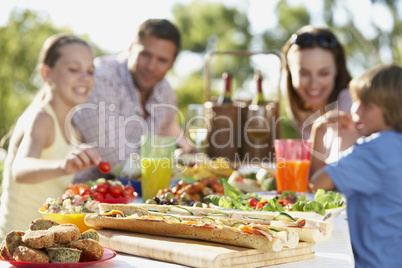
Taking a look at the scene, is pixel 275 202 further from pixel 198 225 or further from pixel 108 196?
pixel 108 196

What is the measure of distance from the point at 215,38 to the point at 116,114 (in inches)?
905

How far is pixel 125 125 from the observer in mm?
3977

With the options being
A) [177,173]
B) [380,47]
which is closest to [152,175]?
[177,173]

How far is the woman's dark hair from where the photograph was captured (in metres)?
3.67

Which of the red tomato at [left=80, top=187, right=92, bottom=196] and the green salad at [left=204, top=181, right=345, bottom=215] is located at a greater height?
the red tomato at [left=80, top=187, right=92, bottom=196]

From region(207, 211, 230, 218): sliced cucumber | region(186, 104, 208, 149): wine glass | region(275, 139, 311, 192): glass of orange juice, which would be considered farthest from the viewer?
region(186, 104, 208, 149): wine glass

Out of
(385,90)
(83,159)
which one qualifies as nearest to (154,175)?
(83,159)

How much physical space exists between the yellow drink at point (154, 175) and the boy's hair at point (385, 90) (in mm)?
1238

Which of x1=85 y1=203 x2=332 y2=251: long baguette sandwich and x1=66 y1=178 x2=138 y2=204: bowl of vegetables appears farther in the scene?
x1=66 y1=178 x2=138 y2=204: bowl of vegetables

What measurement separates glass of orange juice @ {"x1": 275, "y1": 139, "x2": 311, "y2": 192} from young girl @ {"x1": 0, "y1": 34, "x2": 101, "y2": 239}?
3.17 ft

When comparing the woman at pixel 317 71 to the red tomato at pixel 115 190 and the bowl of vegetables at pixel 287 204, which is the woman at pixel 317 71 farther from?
the red tomato at pixel 115 190

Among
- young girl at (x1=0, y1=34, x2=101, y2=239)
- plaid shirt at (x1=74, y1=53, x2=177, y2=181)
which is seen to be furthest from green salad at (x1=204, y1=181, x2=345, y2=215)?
plaid shirt at (x1=74, y1=53, x2=177, y2=181)

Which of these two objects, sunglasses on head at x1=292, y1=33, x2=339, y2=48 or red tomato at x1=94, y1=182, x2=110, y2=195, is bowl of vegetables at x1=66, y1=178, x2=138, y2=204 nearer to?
red tomato at x1=94, y1=182, x2=110, y2=195

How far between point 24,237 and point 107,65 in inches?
116
